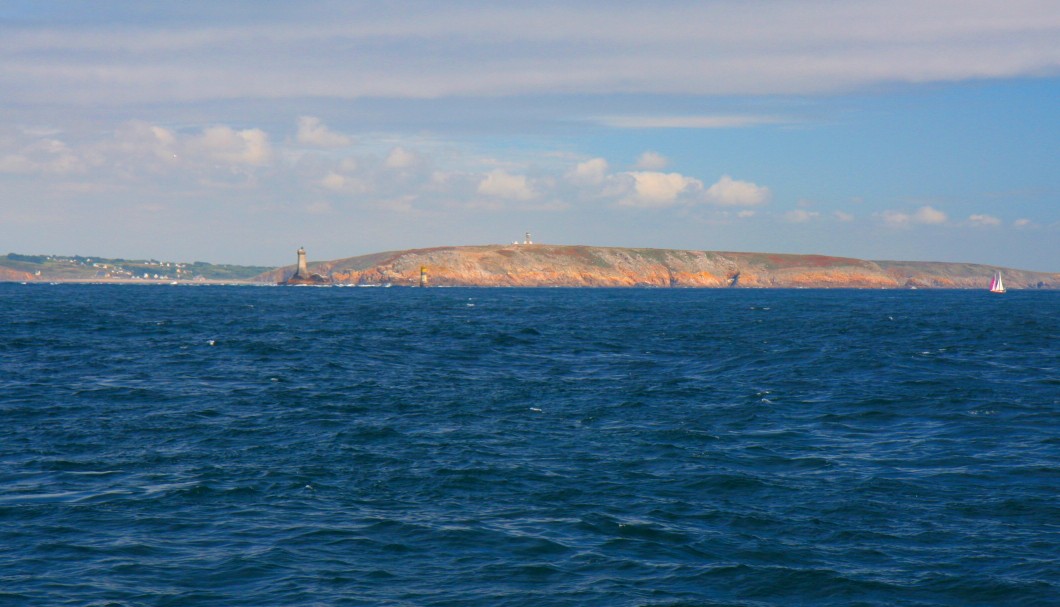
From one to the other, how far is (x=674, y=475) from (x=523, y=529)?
632 centimetres

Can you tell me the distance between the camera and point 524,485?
22.1 meters

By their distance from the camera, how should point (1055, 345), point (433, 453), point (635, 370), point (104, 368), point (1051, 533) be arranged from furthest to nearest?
point (1055, 345), point (635, 370), point (104, 368), point (433, 453), point (1051, 533)

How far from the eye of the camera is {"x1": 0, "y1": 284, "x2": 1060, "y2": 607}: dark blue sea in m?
15.6

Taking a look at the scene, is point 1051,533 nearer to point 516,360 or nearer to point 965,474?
point 965,474

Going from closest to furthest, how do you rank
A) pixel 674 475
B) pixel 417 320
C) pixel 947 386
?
pixel 674 475 < pixel 947 386 < pixel 417 320

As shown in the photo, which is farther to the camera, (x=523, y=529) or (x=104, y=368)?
(x=104, y=368)

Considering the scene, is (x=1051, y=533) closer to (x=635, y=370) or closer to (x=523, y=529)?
(x=523, y=529)

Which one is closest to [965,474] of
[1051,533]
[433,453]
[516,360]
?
[1051,533]

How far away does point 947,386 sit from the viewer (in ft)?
132

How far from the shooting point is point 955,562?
16562 millimetres

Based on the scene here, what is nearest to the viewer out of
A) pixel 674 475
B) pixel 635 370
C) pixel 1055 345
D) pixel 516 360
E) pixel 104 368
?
pixel 674 475

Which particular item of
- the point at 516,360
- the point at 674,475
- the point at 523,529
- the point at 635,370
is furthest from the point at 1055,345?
the point at 523,529

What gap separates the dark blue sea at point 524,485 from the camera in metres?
15.6

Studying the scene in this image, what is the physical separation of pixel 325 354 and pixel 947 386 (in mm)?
34505
